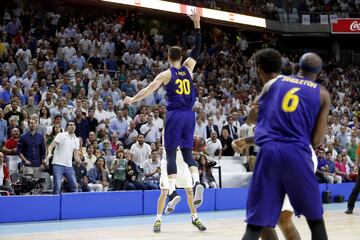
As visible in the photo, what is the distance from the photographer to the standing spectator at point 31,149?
44.9 ft

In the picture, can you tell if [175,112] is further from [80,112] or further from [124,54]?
[124,54]

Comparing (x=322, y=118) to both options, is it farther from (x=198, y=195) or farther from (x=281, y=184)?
(x=198, y=195)

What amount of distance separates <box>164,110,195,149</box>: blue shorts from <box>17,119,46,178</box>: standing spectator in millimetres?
4912

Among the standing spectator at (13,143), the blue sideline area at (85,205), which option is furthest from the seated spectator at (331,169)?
the standing spectator at (13,143)

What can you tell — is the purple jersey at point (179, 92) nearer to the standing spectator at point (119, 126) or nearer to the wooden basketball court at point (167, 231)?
the wooden basketball court at point (167, 231)

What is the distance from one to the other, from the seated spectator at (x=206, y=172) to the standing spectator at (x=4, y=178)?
5.00 metres

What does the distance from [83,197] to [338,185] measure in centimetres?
967

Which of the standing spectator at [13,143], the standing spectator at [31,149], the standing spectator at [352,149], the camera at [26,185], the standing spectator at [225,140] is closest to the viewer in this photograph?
the camera at [26,185]

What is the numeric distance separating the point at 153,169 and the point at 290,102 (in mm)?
11011

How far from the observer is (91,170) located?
14.7 meters

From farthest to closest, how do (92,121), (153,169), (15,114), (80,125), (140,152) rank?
(92,121) < (140,152) < (153,169) < (80,125) < (15,114)

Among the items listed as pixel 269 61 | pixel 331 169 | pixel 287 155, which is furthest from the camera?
pixel 331 169

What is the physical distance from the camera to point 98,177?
48.5 ft

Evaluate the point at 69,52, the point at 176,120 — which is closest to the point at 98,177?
the point at 176,120
